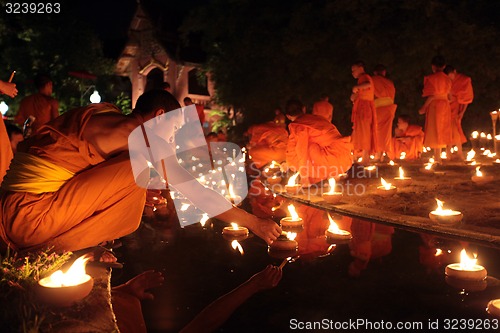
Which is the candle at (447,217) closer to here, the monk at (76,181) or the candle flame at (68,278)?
the monk at (76,181)

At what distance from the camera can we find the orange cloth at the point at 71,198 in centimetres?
329

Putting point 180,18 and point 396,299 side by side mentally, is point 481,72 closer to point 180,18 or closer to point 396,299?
point 396,299

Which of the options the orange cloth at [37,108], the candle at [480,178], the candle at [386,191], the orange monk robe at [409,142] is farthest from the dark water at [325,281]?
the orange monk robe at [409,142]

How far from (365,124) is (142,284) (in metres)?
7.73

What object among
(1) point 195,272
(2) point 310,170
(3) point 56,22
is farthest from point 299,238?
(3) point 56,22

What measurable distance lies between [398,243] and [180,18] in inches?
1063

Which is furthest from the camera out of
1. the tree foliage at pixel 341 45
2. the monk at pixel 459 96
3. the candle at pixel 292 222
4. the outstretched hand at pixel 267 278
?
the tree foliage at pixel 341 45

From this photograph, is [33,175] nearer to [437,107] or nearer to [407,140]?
[437,107]

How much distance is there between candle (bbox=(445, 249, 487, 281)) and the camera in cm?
323

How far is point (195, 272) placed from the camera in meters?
3.72

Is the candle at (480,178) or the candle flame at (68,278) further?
the candle at (480,178)

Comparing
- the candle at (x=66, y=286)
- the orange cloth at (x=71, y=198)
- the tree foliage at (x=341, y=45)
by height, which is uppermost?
the tree foliage at (x=341, y=45)

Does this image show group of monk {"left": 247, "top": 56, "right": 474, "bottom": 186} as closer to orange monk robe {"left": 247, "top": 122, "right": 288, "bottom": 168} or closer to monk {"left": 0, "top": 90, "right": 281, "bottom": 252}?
orange monk robe {"left": 247, "top": 122, "right": 288, "bottom": 168}

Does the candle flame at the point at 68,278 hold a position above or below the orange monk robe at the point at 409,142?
above
